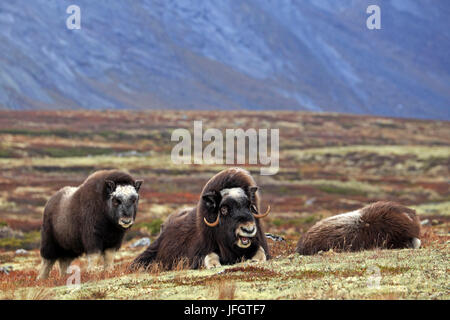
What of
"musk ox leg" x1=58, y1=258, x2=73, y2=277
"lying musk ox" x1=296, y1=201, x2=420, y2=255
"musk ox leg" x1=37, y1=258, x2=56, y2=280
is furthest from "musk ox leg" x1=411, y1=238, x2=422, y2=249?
"musk ox leg" x1=37, y1=258, x2=56, y2=280

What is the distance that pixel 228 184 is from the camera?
11.9 m

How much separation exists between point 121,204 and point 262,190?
37607mm

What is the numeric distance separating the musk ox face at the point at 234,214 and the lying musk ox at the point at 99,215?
6.54 ft

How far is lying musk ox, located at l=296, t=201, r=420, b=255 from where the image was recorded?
532 inches

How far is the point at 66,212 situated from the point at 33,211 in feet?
83.0

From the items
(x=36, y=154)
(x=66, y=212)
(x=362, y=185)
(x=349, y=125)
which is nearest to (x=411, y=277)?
(x=66, y=212)

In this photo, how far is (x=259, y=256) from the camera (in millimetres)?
11734

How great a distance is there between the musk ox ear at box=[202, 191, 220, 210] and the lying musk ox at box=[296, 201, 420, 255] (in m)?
3.06

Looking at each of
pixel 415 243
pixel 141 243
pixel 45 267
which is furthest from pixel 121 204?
pixel 141 243

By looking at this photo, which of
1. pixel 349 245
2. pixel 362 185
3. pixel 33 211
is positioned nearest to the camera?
pixel 349 245

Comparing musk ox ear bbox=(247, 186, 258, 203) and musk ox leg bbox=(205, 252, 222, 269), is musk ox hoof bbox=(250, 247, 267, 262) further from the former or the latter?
musk ox ear bbox=(247, 186, 258, 203)

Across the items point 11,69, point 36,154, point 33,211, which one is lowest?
point 33,211
